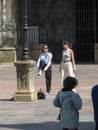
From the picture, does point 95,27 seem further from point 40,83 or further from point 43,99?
point 43,99

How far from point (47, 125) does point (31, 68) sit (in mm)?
4556

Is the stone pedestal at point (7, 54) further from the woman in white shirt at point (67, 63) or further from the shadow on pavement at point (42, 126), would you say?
the shadow on pavement at point (42, 126)

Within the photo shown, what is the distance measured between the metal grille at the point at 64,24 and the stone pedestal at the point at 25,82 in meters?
16.6

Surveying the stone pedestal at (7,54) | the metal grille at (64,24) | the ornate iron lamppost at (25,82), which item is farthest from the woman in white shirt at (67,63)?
the metal grille at (64,24)

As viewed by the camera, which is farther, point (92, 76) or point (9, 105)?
point (92, 76)

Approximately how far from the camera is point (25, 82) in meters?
16.7

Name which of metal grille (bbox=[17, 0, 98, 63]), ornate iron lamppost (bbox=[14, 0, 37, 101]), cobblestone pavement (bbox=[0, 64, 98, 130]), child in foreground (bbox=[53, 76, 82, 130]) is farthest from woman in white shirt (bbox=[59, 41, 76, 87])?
metal grille (bbox=[17, 0, 98, 63])

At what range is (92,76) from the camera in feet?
82.0

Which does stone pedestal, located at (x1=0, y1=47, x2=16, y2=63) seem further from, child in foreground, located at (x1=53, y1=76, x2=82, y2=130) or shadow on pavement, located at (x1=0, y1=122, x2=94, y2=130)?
child in foreground, located at (x1=53, y1=76, x2=82, y2=130)

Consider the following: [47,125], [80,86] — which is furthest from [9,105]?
[80,86]

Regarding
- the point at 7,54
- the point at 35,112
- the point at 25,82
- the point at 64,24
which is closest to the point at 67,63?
the point at 25,82

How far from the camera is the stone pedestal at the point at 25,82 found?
16.6 m

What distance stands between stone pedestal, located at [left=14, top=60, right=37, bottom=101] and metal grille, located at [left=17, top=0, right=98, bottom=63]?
16616 mm

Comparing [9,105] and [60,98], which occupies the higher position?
[60,98]
